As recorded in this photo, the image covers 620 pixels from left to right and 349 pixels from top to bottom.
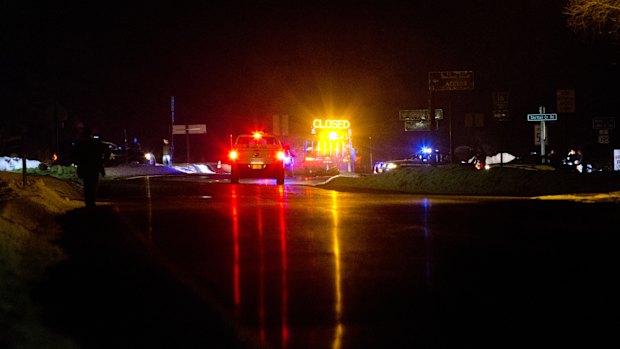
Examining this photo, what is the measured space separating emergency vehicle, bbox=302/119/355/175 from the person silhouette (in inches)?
959

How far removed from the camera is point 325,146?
4294 cm

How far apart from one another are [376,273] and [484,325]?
2814 millimetres

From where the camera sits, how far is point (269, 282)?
31.2 ft

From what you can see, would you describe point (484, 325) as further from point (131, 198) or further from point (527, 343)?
point (131, 198)

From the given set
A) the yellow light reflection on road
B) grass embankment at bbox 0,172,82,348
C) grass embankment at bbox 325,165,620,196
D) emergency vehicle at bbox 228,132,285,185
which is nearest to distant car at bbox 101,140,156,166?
emergency vehicle at bbox 228,132,285,185

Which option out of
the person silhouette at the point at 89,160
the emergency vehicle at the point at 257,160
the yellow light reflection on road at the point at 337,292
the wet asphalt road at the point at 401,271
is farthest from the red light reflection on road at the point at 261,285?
the emergency vehicle at the point at 257,160

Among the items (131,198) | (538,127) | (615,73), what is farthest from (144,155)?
(615,73)

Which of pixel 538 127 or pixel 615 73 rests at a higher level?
pixel 615 73

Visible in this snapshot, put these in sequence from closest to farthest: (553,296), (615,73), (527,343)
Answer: (527,343), (553,296), (615,73)

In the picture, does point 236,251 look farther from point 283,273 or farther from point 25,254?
point 25,254

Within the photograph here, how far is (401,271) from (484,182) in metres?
19.6

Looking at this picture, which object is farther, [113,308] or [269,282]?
[269,282]

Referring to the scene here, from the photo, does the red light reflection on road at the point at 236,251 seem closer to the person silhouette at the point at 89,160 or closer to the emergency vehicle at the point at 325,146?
the person silhouette at the point at 89,160

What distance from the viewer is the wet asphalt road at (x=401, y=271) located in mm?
7199
